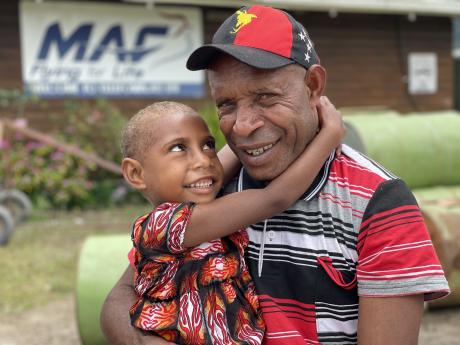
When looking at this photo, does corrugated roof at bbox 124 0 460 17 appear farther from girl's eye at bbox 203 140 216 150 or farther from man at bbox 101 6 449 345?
man at bbox 101 6 449 345

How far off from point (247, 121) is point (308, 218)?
0.99ft

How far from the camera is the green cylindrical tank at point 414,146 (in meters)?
5.75

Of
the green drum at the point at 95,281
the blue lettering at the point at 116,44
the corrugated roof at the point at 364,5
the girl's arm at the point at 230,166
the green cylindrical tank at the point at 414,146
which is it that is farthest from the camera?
the corrugated roof at the point at 364,5

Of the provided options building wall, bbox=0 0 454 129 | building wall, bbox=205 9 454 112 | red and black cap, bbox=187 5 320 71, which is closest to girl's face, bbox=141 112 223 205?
red and black cap, bbox=187 5 320 71

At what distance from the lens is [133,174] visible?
1.96 meters

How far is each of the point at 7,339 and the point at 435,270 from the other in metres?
3.70

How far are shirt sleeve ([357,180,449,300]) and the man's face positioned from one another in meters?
0.27

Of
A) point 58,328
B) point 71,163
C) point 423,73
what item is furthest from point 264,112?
point 423,73

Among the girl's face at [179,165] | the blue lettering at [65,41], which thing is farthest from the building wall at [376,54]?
the girl's face at [179,165]

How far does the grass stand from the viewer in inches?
212

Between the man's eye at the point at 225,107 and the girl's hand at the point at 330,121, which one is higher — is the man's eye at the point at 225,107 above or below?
above

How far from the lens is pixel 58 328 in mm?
4699

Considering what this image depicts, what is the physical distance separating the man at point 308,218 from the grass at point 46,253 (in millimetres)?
3798

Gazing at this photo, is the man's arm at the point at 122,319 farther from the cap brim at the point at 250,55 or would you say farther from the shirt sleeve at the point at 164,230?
the cap brim at the point at 250,55
